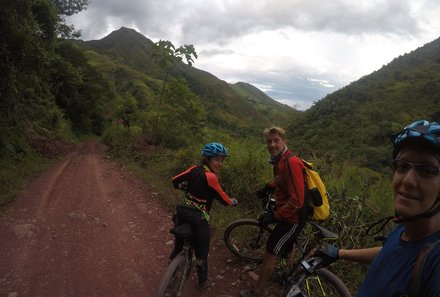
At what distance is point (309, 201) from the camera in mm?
3895

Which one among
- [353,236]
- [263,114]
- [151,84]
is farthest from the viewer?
[263,114]

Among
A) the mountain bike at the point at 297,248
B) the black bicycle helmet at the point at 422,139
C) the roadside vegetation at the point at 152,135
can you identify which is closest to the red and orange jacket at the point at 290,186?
the mountain bike at the point at 297,248

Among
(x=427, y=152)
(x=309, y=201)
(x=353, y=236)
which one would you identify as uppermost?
(x=427, y=152)

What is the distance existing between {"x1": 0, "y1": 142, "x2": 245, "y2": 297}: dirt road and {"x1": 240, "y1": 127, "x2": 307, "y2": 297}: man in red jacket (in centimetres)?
114

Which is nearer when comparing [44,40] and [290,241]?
[290,241]

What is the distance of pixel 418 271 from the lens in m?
1.39

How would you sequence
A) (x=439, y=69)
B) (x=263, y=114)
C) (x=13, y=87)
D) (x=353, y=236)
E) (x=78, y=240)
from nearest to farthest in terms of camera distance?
(x=353, y=236), (x=78, y=240), (x=13, y=87), (x=439, y=69), (x=263, y=114)

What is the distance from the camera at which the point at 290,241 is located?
4.01m

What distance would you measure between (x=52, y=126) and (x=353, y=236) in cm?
2320

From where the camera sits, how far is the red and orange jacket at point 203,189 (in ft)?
13.2

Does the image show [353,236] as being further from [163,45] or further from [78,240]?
[163,45]

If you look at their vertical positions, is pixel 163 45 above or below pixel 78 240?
above

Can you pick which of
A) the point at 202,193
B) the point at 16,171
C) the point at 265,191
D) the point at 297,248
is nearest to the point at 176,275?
→ the point at 202,193

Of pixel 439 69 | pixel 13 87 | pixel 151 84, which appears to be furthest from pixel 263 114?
pixel 13 87
